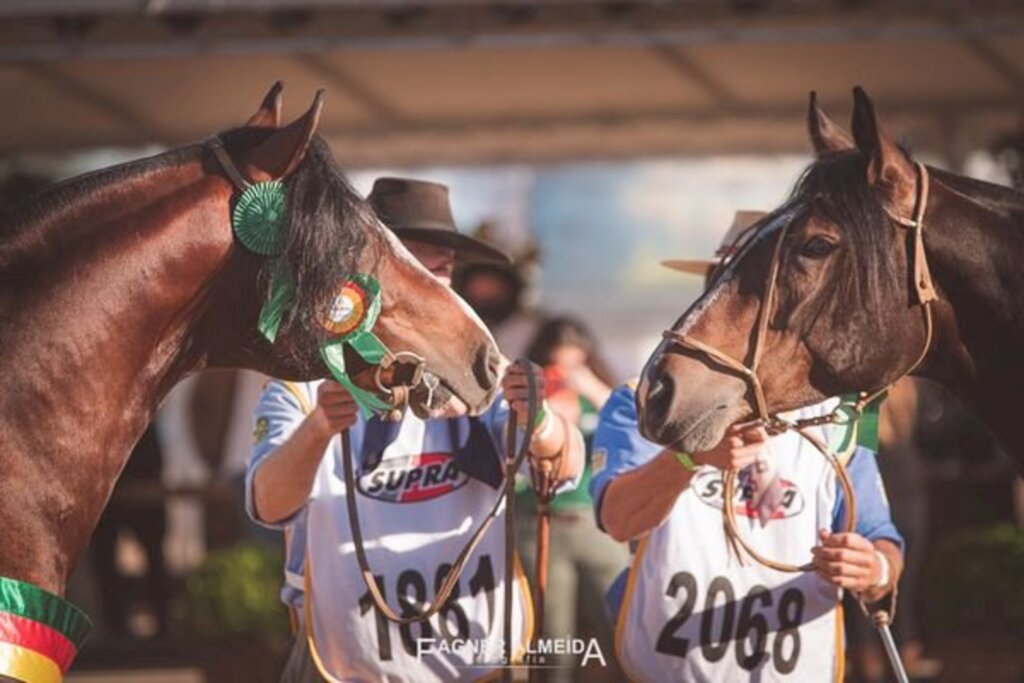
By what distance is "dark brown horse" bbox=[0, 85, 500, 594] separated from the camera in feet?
9.38

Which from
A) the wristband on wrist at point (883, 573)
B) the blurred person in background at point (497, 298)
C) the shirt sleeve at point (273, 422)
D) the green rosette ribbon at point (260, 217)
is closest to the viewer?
the green rosette ribbon at point (260, 217)

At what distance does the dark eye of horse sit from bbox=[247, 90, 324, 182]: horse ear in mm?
960

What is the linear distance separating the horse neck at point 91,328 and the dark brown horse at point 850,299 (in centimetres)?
91

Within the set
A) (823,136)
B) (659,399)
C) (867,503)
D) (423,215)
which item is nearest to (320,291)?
(659,399)

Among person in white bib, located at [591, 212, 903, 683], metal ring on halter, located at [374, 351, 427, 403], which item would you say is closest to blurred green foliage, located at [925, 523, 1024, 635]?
person in white bib, located at [591, 212, 903, 683]

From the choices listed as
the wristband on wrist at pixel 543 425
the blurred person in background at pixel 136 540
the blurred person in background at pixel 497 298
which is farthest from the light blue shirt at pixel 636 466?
the blurred person in background at pixel 136 540

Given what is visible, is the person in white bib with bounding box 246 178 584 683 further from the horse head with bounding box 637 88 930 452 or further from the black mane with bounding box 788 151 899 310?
the black mane with bounding box 788 151 899 310

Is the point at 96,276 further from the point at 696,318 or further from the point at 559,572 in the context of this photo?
the point at 559,572

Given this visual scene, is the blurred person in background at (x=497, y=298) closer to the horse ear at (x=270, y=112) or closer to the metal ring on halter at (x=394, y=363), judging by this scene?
the horse ear at (x=270, y=112)

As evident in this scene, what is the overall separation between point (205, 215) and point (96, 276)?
223 millimetres

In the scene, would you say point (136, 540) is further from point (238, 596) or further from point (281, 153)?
point (281, 153)

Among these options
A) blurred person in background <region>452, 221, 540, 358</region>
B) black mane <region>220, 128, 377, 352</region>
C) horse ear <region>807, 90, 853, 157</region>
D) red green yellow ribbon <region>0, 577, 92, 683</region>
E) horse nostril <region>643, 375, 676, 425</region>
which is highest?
blurred person in background <region>452, 221, 540, 358</region>

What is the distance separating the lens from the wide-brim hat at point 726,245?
3.77m

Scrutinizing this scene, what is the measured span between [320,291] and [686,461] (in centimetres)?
86
